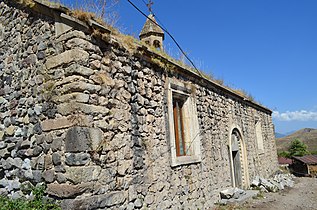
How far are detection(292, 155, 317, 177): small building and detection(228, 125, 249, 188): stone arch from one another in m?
7.87

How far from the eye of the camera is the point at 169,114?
615 centimetres

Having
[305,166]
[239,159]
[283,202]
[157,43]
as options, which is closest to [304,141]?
[305,166]

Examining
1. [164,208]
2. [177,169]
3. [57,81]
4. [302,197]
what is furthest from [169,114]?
[302,197]

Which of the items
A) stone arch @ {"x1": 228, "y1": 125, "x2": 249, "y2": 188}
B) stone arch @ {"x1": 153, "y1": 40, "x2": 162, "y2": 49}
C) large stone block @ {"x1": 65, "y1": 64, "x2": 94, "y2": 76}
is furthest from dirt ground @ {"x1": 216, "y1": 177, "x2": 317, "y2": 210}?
large stone block @ {"x1": 65, "y1": 64, "x2": 94, "y2": 76}

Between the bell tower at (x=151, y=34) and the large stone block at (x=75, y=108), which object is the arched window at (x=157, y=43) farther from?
the large stone block at (x=75, y=108)

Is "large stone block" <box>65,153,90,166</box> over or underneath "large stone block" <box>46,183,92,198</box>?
over

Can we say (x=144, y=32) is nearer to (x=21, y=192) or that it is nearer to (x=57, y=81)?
(x=57, y=81)

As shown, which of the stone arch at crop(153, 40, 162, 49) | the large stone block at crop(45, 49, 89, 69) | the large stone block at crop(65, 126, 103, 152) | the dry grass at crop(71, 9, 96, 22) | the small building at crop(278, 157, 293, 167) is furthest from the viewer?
the small building at crop(278, 157, 293, 167)

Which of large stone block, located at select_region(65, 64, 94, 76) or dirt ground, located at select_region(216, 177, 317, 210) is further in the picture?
dirt ground, located at select_region(216, 177, 317, 210)

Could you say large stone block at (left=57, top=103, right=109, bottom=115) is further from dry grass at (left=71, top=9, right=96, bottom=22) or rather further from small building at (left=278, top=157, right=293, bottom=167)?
small building at (left=278, top=157, right=293, bottom=167)

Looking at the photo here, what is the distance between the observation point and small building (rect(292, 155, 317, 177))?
53.2 ft

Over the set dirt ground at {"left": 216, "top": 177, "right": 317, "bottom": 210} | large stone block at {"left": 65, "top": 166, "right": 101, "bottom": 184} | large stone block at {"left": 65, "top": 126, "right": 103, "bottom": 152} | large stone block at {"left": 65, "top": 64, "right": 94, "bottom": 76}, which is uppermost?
large stone block at {"left": 65, "top": 64, "right": 94, "bottom": 76}

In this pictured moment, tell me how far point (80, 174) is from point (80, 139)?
0.49 meters

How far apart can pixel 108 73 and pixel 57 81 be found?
830 mm
